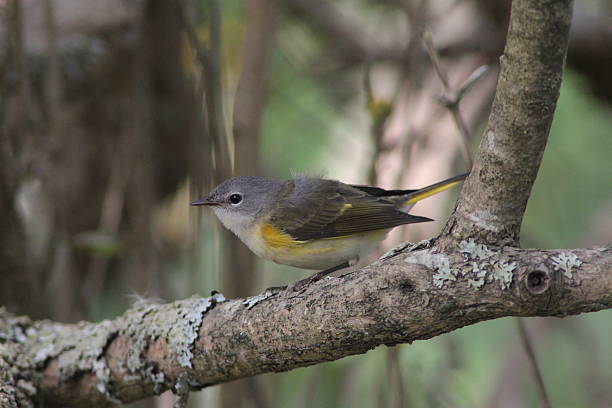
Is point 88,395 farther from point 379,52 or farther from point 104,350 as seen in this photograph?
point 379,52

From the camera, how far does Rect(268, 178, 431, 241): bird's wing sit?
3.10 meters

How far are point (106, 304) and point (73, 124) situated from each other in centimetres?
121

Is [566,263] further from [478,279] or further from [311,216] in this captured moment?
[311,216]

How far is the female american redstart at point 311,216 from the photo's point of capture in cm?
312

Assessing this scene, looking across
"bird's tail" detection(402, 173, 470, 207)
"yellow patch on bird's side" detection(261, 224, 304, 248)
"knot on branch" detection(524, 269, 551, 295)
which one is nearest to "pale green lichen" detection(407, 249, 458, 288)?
"knot on branch" detection(524, 269, 551, 295)

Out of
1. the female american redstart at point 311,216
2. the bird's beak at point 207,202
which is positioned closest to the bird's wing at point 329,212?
the female american redstart at point 311,216

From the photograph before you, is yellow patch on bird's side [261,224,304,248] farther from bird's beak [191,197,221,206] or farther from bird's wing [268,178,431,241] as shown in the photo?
bird's beak [191,197,221,206]

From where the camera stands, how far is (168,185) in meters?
4.97

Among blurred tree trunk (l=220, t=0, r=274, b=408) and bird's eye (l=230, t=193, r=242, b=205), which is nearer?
blurred tree trunk (l=220, t=0, r=274, b=408)

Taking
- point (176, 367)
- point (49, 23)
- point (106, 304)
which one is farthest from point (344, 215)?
point (106, 304)

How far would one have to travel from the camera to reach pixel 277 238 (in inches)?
124

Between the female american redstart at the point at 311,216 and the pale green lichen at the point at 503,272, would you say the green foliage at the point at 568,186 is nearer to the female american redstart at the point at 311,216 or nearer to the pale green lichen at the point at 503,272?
the female american redstart at the point at 311,216

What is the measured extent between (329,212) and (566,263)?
175 cm

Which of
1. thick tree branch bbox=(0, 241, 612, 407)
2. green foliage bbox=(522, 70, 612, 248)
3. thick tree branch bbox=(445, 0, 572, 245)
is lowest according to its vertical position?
thick tree branch bbox=(0, 241, 612, 407)
